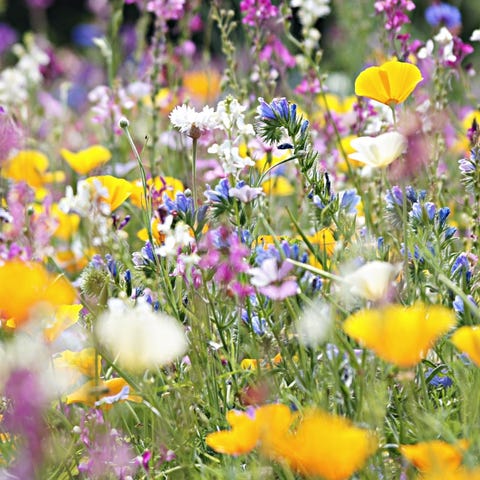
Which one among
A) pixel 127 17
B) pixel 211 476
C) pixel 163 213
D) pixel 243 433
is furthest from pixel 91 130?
pixel 127 17

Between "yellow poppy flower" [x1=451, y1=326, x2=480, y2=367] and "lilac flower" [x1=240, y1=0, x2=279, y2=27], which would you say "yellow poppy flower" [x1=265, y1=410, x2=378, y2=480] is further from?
"lilac flower" [x1=240, y1=0, x2=279, y2=27]

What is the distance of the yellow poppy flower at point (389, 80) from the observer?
1.40 metres

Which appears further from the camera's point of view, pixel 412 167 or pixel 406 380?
pixel 412 167

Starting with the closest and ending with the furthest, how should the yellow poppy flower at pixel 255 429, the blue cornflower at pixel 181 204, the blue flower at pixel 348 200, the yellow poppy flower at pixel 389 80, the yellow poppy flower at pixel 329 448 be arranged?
the yellow poppy flower at pixel 329 448, the yellow poppy flower at pixel 255 429, the yellow poppy flower at pixel 389 80, the blue cornflower at pixel 181 204, the blue flower at pixel 348 200

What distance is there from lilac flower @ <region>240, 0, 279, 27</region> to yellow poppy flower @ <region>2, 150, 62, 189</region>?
0.66m

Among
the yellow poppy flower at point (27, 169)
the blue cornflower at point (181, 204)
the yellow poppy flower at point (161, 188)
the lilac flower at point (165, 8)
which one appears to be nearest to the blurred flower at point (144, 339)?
the blue cornflower at point (181, 204)

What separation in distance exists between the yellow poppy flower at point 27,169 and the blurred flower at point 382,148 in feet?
3.54

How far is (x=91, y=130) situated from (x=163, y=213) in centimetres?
282

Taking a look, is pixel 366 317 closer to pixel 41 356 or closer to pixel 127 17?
pixel 41 356

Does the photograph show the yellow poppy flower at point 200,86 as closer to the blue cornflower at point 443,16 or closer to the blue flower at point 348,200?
the blue cornflower at point 443,16

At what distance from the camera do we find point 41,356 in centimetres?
117

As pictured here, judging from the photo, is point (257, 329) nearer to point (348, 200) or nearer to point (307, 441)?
point (348, 200)

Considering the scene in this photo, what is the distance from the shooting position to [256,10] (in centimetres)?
233

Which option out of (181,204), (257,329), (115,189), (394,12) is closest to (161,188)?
(115,189)
